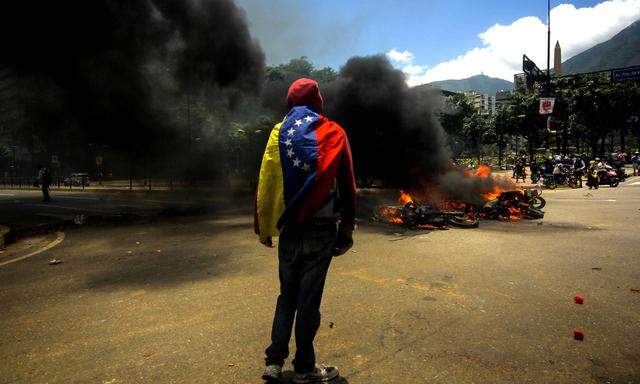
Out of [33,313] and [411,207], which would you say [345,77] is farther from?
[33,313]

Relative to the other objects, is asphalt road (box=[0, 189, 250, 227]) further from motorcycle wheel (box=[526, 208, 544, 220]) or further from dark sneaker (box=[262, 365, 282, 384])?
dark sneaker (box=[262, 365, 282, 384])

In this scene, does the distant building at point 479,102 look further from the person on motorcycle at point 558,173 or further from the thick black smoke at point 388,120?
the thick black smoke at point 388,120

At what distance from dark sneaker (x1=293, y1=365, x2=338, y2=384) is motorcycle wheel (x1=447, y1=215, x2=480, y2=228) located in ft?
20.5

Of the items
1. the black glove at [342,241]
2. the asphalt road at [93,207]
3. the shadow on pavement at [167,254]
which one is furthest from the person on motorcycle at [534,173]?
the black glove at [342,241]

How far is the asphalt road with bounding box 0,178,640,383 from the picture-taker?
8.05 feet

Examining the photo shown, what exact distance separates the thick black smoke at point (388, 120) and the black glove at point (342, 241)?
9.13m

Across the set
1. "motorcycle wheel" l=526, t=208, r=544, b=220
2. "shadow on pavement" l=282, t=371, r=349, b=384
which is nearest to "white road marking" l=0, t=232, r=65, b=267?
"shadow on pavement" l=282, t=371, r=349, b=384

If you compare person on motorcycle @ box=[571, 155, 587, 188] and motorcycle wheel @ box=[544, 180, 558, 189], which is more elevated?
person on motorcycle @ box=[571, 155, 587, 188]

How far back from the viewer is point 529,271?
4609 millimetres

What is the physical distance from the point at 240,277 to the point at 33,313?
197 cm

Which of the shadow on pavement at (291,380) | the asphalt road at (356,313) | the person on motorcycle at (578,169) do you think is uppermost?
the person on motorcycle at (578,169)

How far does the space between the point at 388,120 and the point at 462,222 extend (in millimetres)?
5704

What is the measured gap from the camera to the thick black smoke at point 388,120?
11.7 metres

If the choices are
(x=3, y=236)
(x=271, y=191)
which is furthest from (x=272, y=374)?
(x=3, y=236)
